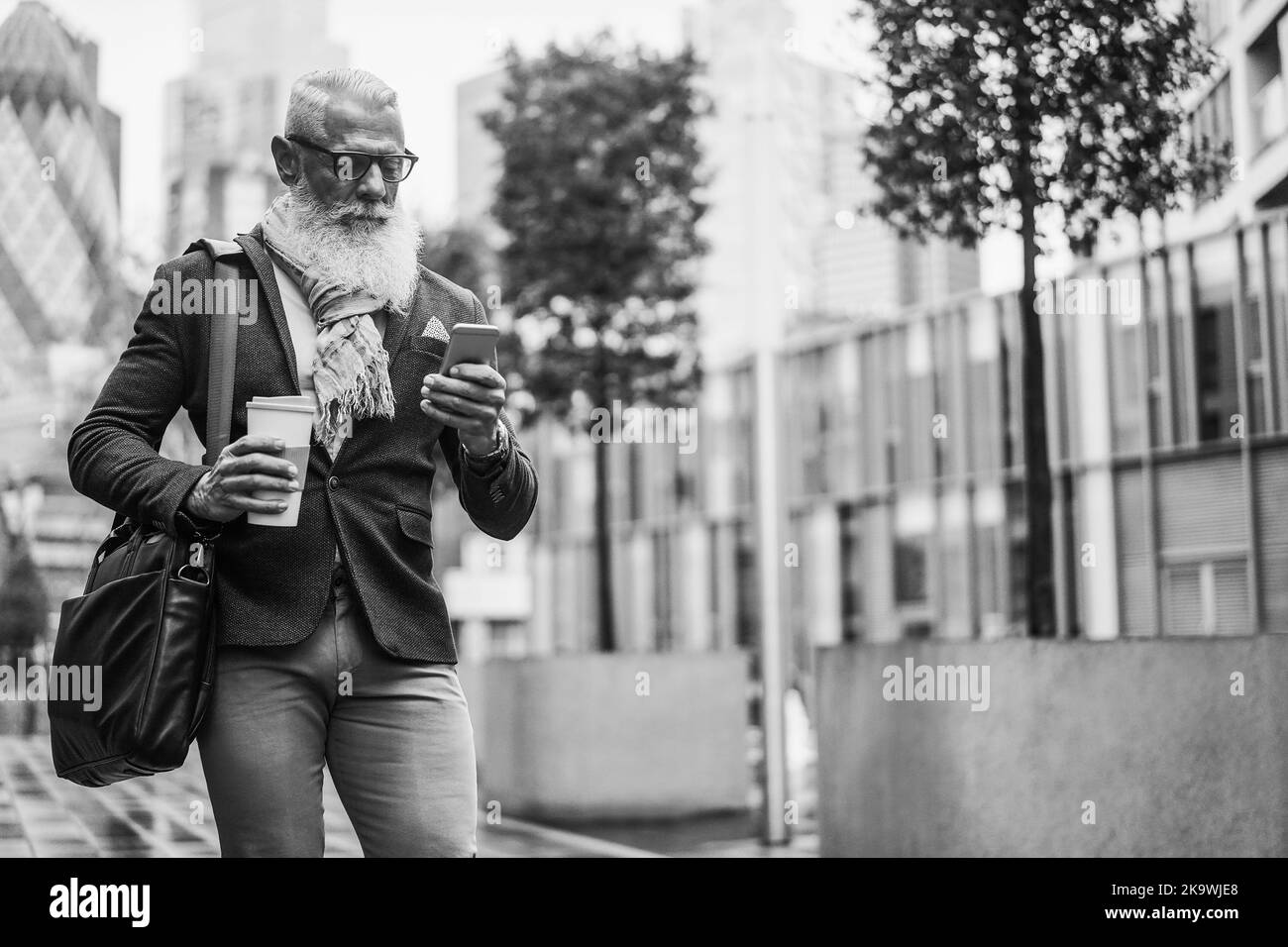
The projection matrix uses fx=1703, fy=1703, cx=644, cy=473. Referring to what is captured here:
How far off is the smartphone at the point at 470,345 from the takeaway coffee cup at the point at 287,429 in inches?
7.3

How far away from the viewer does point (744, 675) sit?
9.63 meters

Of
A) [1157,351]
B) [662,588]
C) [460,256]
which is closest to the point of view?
[1157,351]

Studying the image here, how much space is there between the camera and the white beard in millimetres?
2404

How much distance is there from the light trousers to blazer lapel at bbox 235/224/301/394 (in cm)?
31

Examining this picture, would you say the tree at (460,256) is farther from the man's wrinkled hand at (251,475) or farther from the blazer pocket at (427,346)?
the man's wrinkled hand at (251,475)

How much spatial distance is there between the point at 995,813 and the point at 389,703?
3.23 meters

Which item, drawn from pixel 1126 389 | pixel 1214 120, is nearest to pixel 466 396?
pixel 1214 120

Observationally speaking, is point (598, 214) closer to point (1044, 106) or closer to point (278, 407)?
point (1044, 106)

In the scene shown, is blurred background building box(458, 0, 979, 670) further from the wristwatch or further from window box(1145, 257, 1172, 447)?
the wristwatch

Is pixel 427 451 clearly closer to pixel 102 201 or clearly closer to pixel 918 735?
pixel 918 735

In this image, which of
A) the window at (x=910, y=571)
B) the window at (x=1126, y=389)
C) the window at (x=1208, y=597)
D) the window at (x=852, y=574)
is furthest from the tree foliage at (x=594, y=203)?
the window at (x=852, y=574)

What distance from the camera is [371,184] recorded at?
2398 millimetres

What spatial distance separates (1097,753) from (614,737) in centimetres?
431
